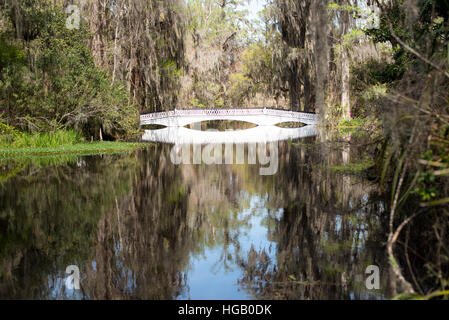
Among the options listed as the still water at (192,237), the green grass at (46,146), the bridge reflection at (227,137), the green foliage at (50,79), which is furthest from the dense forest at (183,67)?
the bridge reflection at (227,137)

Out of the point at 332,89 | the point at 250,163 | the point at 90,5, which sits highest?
the point at 90,5

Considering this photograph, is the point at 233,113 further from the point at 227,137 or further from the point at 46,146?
the point at 46,146

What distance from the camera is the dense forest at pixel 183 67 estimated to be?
148 inches

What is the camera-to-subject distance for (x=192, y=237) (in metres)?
4.53

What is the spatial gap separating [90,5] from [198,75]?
49.6ft

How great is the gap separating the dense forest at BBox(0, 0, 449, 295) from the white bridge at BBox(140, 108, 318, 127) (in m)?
1.22

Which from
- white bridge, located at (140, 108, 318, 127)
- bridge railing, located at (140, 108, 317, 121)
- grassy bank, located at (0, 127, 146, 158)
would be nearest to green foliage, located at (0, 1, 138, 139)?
grassy bank, located at (0, 127, 146, 158)

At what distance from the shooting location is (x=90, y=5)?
1920 centimetres

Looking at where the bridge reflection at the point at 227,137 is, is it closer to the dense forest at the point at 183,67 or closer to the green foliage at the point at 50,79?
the dense forest at the point at 183,67

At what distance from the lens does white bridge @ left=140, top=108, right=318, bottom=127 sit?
30.9m

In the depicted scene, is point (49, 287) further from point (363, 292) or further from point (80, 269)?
point (363, 292)

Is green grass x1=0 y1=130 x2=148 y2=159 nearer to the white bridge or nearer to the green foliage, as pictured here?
the green foliage

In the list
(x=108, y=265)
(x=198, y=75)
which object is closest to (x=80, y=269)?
(x=108, y=265)

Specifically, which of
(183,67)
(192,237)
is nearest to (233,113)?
(183,67)
